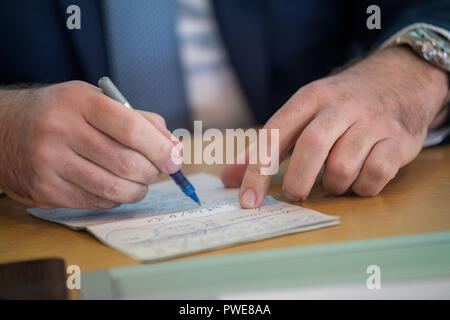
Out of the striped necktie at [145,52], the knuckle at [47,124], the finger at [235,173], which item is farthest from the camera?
the striped necktie at [145,52]

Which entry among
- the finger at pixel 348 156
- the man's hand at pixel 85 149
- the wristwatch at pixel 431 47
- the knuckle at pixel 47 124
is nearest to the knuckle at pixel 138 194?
the man's hand at pixel 85 149

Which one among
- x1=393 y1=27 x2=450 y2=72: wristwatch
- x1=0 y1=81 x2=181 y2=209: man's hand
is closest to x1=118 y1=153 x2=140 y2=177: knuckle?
x1=0 y1=81 x2=181 y2=209: man's hand

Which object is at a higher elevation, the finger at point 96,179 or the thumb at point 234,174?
the finger at point 96,179

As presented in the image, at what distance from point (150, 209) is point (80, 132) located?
0.14 meters

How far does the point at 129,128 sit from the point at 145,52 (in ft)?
1.92

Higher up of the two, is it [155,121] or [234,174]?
[155,121]

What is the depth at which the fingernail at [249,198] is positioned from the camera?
602mm

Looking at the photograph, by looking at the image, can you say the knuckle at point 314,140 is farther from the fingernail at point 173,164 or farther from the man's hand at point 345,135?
the fingernail at point 173,164

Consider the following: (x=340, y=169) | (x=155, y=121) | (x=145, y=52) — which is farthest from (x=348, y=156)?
(x=145, y=52)

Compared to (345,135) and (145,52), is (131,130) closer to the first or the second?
(345,135)

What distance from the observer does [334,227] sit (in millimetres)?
515

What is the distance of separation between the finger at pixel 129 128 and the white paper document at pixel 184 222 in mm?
78
